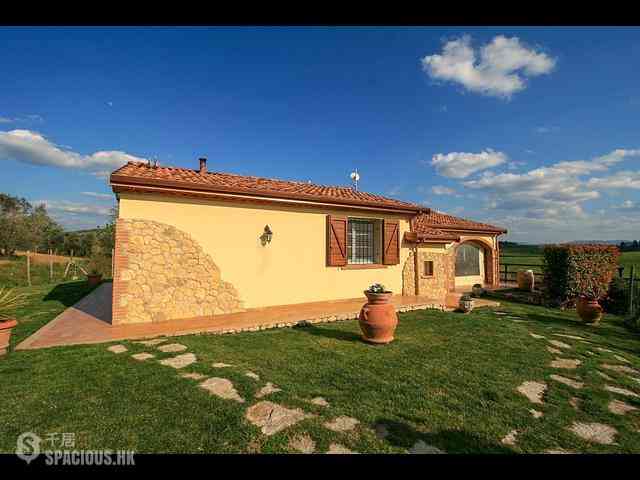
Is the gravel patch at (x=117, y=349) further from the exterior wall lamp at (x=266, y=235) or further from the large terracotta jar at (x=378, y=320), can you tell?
the large terracotta jar at (x=378, y=320)

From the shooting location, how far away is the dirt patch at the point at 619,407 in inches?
127

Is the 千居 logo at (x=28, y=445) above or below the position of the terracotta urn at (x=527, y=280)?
below

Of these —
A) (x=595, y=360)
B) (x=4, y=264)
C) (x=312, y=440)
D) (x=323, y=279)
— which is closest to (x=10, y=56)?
(x=312, y=440)

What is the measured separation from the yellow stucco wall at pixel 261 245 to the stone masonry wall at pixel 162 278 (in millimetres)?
233

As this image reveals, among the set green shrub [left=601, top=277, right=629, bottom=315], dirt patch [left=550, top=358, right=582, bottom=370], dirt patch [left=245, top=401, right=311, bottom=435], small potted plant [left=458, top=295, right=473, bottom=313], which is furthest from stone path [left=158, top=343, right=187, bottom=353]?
green shrub [left=601, top=277, right=629, bottom=315]

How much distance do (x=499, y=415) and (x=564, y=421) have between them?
2.20 feet

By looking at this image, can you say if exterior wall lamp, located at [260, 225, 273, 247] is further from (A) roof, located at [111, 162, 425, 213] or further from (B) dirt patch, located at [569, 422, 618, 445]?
(B) dirt patch, located at [569, 422, 618, 445]

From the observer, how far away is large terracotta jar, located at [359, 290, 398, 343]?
5223mm

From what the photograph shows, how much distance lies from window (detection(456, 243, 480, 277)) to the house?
13.9 feet

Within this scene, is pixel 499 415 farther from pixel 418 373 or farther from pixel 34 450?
pixel 34 450

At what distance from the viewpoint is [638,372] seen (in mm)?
4539

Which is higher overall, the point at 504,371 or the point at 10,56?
the point at 10,56

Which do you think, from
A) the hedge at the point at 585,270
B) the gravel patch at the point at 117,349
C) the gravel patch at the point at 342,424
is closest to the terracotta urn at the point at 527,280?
the hedge at the point at 585,270

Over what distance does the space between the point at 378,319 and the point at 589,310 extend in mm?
6998
